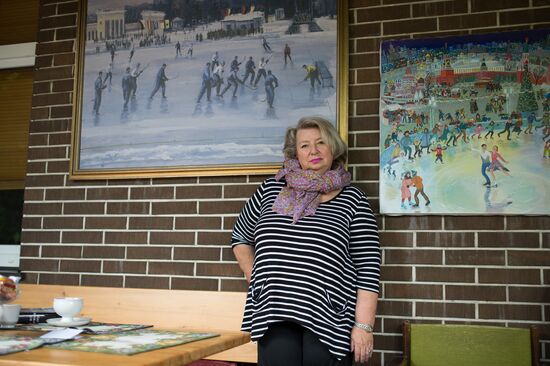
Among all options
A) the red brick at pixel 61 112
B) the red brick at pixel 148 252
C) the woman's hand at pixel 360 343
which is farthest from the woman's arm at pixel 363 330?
the red brick at pixel 61 112

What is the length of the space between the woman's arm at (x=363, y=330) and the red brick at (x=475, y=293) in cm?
57

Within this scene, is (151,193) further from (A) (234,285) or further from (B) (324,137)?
(B) (324,137)

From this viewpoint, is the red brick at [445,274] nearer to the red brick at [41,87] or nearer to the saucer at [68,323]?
the saucer at [68,323]

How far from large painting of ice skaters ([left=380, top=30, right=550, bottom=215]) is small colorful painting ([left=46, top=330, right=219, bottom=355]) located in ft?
4.46

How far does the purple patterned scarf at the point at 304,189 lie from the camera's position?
2.30 m

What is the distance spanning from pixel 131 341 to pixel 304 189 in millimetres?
1022

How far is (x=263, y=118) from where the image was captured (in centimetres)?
299

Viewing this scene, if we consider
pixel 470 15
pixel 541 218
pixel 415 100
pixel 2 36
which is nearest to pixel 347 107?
pixel 415 100

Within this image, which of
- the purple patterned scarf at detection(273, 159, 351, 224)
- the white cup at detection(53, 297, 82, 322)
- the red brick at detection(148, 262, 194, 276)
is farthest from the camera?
the red brick at detection(148, 262, 194, 276)

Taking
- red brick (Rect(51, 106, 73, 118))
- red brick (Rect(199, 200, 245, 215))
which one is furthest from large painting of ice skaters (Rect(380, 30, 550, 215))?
red brick (Rect(51, 106, 73, 118))

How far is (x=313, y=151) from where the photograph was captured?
8.09ft

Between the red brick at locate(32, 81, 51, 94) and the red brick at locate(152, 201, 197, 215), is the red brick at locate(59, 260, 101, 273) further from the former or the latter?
the red brick at locate(32, 81, 51, 94)

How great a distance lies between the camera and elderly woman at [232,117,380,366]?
2145mm

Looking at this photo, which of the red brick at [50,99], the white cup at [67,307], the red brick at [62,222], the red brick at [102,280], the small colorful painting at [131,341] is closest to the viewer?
the small colorful painting at [131,341]
